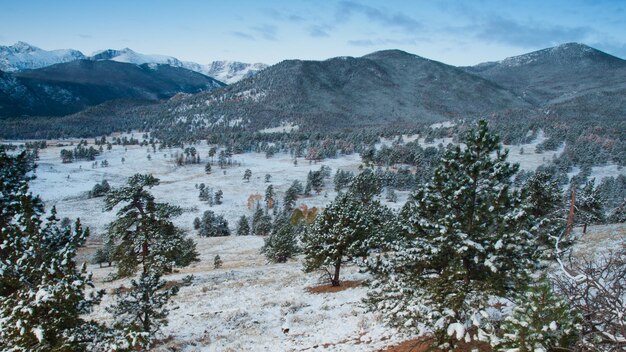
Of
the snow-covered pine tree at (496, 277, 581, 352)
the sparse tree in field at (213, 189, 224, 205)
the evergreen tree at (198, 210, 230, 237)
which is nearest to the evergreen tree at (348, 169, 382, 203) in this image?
the snow-covered pine tree at (496, 277, 581, 352)

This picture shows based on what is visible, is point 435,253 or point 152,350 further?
point 152,350

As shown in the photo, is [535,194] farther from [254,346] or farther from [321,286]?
[254,346]

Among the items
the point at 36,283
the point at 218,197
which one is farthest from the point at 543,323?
the point at 218,197

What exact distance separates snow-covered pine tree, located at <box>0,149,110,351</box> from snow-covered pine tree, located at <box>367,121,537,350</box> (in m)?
10.3

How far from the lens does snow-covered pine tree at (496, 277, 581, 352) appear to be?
27.2 ft

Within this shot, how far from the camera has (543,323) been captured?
27.7 ft

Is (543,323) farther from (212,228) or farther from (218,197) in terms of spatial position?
(218,197)

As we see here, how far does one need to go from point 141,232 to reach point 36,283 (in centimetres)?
1390

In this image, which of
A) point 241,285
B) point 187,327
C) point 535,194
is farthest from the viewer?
point 241,285

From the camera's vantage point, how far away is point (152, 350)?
730 inches

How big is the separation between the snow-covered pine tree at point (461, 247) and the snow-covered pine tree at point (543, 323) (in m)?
1.94

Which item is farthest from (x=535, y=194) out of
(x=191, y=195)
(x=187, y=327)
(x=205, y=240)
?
(x=191, y=195)

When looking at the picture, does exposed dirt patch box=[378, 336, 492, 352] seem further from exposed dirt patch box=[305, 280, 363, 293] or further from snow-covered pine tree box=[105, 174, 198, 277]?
snow-covered pine tree box=[105, 174, 198, 277]

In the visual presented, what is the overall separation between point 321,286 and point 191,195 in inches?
5263
